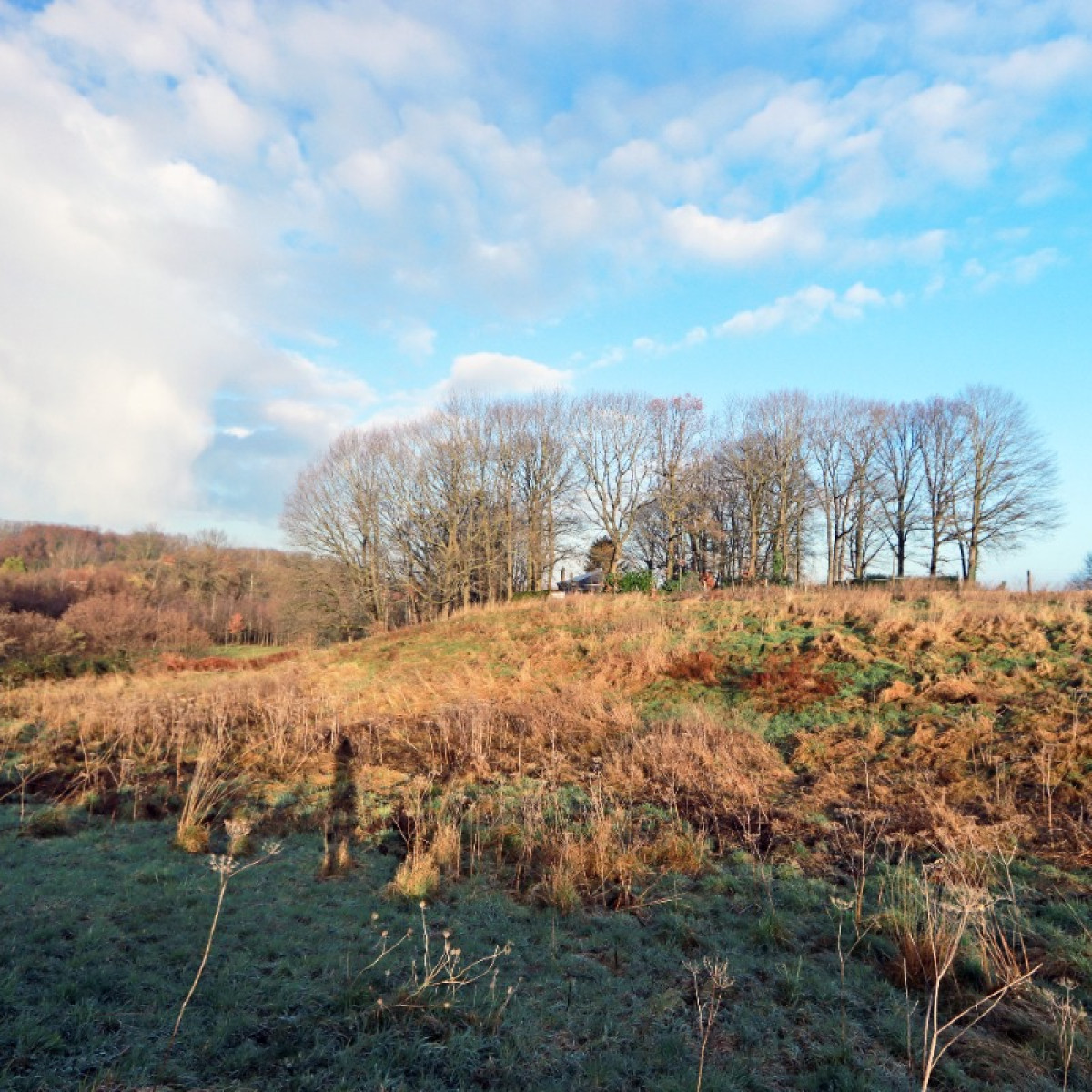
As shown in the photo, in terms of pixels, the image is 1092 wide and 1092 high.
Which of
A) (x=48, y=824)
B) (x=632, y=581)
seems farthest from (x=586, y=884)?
(x=632, y=581)

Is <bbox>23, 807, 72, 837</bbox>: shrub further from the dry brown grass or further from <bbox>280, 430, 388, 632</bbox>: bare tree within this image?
<bbox>280, 430, 388, 632</bbox>: bare tree

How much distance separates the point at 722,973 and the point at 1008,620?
12.2 meters

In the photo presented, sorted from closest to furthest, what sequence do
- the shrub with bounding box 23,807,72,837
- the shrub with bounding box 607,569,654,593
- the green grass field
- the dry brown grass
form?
the green grass field < the shrub with bounding box 23,807,72,837 < the dry brown grass < the shrub with bounding box 607,569,654,593

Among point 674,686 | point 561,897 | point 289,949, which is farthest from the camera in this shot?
point 674,686

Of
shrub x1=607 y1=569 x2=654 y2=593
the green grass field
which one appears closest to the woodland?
the green grass field

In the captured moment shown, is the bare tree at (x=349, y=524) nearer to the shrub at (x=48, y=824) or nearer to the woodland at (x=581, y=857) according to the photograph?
the woodland at (x=581, y=857)

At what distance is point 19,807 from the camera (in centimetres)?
688

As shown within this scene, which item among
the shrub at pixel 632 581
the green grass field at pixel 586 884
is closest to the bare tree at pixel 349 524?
the shrub at pixel 632 581

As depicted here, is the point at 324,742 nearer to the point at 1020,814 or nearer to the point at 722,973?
the point at 722,973

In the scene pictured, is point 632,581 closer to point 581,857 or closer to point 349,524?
point 349,524

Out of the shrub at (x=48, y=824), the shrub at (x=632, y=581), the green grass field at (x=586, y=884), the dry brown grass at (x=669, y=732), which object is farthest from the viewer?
the shrub at (x=632, y=581)

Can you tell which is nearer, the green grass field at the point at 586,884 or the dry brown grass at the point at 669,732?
the green grass field at the point at 586,884

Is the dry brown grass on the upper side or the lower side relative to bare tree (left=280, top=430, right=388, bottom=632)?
lower

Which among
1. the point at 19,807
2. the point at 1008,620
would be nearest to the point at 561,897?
the point at 19,807
